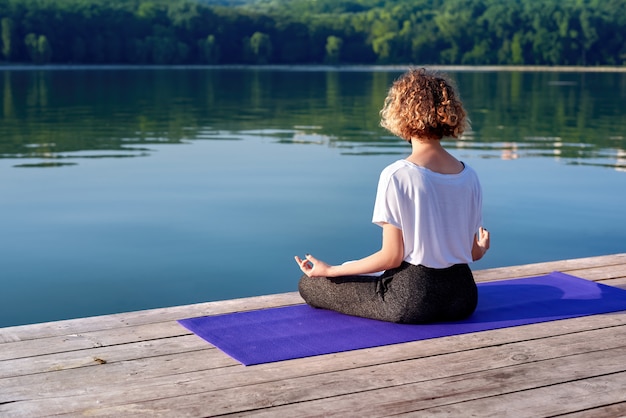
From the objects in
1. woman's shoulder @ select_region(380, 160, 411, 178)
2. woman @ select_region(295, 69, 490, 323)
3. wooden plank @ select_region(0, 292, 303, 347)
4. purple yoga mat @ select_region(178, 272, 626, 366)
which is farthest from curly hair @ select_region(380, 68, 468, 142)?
wooden plank @ select_region(0, 292, 303, 347)

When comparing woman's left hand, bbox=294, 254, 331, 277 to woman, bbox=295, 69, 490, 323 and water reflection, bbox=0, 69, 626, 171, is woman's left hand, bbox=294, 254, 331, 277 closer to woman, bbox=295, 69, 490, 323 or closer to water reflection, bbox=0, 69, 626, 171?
woman, bbox=295, 69, 490, 323

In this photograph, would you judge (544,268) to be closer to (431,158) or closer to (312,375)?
(431,158)

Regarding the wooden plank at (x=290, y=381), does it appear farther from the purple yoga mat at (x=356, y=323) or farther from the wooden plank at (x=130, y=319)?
the wooden plank at (x=130, y=319)

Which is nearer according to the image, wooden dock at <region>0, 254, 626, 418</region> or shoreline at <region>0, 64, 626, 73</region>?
wooden dock at <region>0, 254, 626, 418</region>


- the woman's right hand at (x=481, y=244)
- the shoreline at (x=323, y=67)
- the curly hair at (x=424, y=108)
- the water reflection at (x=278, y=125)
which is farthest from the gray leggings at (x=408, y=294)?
the shoreline at (x=323, y=67)

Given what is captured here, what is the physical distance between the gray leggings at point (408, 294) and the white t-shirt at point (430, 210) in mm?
61

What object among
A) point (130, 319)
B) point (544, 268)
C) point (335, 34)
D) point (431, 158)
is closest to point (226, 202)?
point (544, 268)

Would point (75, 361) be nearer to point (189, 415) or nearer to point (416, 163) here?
point (189, 415)

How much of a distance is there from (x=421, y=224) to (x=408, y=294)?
1.05 feet

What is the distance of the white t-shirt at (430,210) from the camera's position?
3.71m

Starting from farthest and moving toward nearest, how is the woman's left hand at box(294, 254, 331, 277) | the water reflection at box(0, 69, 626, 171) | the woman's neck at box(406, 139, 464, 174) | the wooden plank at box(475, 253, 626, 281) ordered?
the water reflection at box(0, 69, 626, 171) < the wooden plank at box(475, 253, 626, 281) < the woman's left hand at box(294, 254, 331, 277) < the woman's neck at box(406, 139, 464, 174)

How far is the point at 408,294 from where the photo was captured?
3.89 metres

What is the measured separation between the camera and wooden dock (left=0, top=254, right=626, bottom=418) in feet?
10.0

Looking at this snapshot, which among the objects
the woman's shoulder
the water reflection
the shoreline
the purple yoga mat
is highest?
the woman's shoulder
